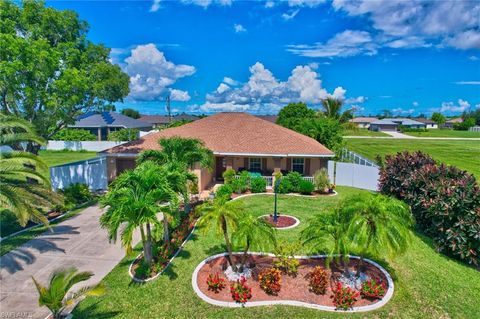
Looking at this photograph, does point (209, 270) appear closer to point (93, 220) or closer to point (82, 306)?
point (82, 306)

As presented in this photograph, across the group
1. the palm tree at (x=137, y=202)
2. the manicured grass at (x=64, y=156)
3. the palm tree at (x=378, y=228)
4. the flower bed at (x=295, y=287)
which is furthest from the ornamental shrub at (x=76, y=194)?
the manicured grass at (x=64, y=156)

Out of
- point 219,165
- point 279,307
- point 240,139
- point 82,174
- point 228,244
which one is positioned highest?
point 240,139

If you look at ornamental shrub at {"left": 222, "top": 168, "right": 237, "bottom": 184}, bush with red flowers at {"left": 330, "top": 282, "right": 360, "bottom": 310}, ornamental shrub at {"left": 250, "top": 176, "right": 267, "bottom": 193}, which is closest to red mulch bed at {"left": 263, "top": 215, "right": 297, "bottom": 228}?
ornamental shrub at {"left": 250, "top": 176, "right": 267, "bottom": 193}

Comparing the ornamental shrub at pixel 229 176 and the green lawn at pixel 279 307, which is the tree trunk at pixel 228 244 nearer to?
the green lawn at pixel 279 307

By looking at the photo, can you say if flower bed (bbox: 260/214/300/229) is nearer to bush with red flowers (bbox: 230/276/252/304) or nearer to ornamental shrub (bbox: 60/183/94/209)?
bush with red flowers (bbox: 230/276/252/304)

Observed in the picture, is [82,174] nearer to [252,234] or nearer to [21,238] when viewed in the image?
[21,238]

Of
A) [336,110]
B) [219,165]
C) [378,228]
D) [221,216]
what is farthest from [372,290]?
[336,110]
